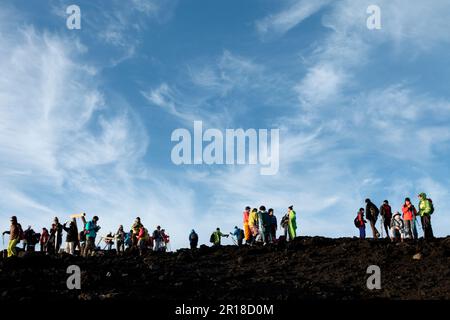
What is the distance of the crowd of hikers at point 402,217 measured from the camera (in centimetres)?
2394

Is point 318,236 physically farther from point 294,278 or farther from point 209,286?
point 209,286

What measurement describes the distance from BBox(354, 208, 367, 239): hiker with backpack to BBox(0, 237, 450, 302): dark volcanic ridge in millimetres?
606

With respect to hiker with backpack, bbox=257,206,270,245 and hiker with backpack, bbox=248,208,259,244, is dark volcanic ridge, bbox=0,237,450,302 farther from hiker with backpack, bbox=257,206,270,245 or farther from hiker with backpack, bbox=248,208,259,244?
hiker with backpack, bbox=248,208,259,244

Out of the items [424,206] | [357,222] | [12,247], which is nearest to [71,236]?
[12,247]

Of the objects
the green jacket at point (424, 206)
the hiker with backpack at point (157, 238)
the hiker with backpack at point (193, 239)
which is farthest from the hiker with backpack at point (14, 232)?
the green jacket at point (424, 206)

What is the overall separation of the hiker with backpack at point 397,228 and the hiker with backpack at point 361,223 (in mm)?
1773

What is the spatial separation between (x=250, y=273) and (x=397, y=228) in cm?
821

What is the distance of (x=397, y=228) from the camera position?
81.9 feet

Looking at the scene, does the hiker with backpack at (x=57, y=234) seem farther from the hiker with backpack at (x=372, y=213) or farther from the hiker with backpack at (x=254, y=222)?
the hiker with backpack at (x=372, y=213)

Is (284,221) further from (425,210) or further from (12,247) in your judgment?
(12,247)

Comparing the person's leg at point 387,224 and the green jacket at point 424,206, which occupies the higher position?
the green jacket at point 424,206

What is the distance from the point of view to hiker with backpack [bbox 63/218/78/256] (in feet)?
80.8
